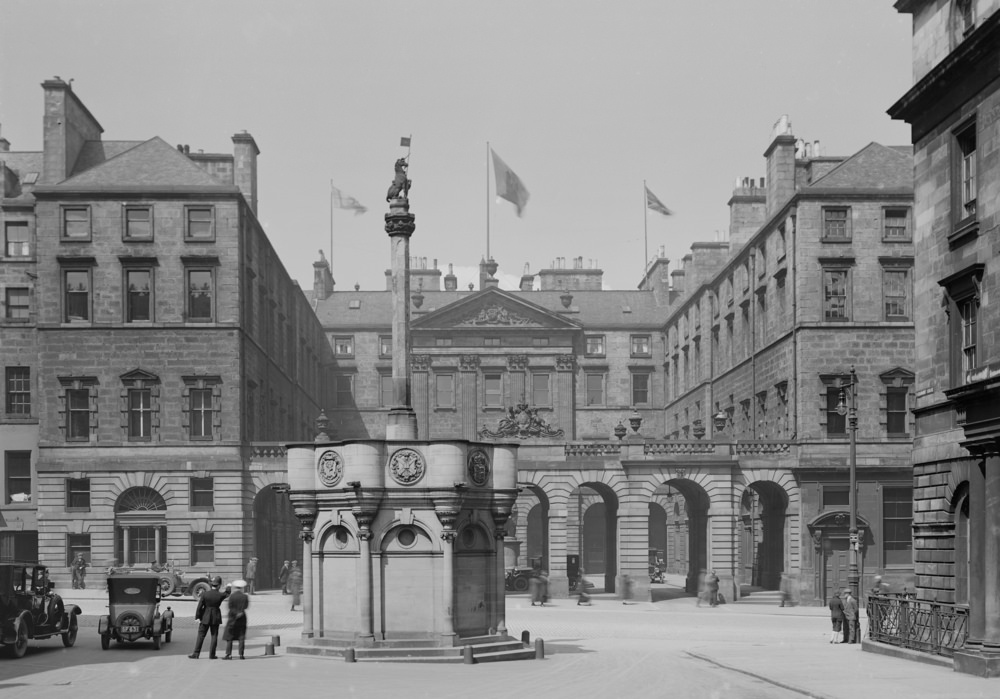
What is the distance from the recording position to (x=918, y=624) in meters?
25.9

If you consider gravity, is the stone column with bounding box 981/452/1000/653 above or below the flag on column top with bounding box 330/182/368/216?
below

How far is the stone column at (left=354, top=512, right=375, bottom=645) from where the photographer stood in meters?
24.0

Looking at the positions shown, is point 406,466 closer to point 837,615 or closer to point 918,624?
point 918,624

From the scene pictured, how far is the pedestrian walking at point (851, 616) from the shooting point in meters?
30.6

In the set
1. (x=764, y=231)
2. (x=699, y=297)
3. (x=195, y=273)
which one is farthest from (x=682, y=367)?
(x=195, y=273)

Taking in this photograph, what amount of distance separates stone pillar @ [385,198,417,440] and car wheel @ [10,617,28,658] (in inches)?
333

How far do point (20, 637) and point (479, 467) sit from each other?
395 inches

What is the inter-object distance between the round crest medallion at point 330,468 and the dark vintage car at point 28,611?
23.2ft

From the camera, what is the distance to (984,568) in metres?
23.5

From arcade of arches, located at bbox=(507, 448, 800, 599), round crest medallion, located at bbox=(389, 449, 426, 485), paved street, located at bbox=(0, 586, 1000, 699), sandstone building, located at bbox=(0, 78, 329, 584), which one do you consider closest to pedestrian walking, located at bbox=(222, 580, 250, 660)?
paved street, located at bbox=(0, 586, 1000, 699)

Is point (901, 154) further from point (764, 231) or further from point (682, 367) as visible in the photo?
point (682, 367)

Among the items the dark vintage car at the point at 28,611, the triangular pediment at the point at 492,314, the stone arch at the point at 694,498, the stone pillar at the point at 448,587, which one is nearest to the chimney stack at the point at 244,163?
the stone arch at the point at 694,498

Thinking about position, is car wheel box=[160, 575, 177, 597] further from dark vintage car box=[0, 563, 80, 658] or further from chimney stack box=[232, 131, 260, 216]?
chimney stack box=[232, 131, 260, 216]

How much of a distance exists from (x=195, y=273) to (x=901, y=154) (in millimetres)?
28338
